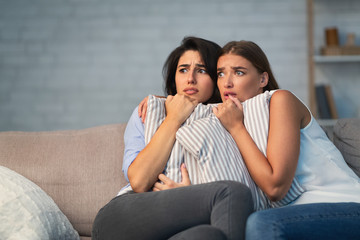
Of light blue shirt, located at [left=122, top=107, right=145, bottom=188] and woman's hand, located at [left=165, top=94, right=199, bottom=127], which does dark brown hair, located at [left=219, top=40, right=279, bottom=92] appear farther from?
light blue shirt, located at [left=122, top=107, right=145, bottom=188]

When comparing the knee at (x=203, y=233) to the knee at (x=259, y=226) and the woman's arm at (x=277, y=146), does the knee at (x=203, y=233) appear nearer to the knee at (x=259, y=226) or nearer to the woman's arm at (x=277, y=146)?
the knee at (x=259, y=226)

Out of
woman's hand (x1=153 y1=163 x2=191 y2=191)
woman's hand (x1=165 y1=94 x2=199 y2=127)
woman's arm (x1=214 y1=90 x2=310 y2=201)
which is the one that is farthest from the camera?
woman's hand (x1=165 y1=94 x2=199 y2=127)

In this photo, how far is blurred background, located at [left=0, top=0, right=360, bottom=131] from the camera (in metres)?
3.50

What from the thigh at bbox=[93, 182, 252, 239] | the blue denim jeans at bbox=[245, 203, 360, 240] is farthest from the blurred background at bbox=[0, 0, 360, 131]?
the blue denim jeans at bbox=[245, 203, 360, 240]

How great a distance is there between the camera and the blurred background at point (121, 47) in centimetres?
350

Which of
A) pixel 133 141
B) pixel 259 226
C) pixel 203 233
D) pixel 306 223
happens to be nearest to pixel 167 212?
pixel 203 233

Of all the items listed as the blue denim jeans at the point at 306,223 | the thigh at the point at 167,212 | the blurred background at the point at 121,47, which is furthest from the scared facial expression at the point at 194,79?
the blurred background at the point at 121,47

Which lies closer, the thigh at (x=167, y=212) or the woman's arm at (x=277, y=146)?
the thigh at (x=167, y=212)

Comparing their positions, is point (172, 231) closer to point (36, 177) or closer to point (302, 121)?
point (302, 121)

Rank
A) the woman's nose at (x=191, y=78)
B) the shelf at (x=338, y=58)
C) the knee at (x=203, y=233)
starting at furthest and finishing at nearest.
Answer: the shelf at (x=338, y=58) < the woman's nose at (x=191, y=78) < the knee at (x=203, y=233)

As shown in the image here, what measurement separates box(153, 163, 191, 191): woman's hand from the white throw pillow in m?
0.42

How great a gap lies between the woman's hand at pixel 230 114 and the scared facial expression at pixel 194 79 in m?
0.30

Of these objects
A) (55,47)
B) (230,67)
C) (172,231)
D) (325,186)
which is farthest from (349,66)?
(172,231)

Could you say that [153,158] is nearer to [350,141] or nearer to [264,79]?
[264,79]
